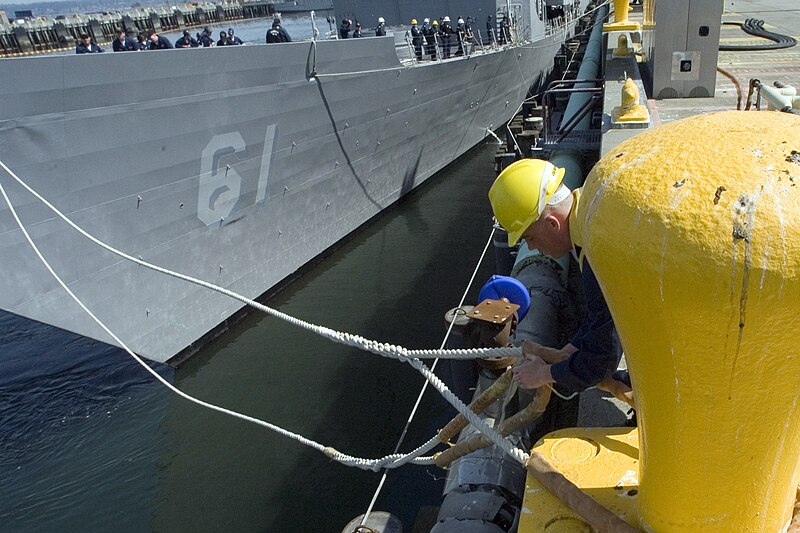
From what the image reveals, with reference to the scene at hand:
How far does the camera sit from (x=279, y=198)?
9266mm

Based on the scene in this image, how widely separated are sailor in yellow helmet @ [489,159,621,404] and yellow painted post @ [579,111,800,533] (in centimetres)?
56

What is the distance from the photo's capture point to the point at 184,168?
7.39 metres

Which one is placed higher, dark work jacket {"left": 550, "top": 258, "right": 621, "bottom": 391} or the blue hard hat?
dark work jacket {"left": 550, "top": 258, "right": 621, "bottom": 391}

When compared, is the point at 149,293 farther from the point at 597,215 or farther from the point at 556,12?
the point at 556,12

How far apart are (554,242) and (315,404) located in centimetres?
516

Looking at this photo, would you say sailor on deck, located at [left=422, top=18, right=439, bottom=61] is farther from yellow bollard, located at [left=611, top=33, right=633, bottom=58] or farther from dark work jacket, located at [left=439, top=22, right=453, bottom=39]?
yellow bollard, located at [left=611, top=33, right=633, bottom=58]

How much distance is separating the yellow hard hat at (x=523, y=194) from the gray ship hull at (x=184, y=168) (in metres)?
5.20

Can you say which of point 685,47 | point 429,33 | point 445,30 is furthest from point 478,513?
point 445,30

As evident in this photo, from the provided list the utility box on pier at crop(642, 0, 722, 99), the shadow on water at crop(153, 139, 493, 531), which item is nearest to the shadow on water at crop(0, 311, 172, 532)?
the shadow on water at crop(153, 139, 493, 531)

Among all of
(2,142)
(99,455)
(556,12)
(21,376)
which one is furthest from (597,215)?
(556,12)

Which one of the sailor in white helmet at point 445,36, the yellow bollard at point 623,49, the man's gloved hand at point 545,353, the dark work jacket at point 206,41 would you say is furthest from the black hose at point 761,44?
the man's gloved hand at point 545,353

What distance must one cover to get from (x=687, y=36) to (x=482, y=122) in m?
11.5

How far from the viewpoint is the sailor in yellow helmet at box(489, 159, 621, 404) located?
2102mm

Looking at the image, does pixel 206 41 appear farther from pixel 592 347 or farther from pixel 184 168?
pixel 592 347
